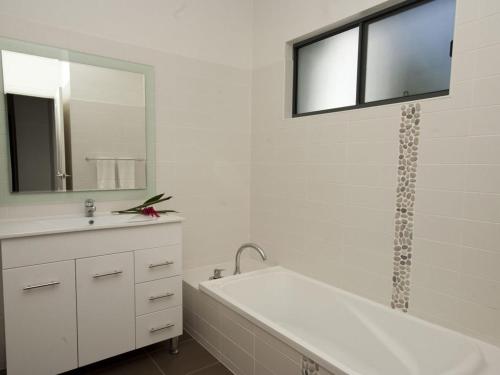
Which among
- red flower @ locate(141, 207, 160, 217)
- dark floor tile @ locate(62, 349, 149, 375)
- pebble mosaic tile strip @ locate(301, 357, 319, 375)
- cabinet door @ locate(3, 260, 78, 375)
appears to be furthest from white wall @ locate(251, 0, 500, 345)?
cabinet door @ locate(3, 260, 78, 375)

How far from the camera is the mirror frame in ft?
6.02

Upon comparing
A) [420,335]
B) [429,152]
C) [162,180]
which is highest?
[429,152]

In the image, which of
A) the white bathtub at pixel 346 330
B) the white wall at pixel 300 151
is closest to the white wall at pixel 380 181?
the white wall at pixel 300 151

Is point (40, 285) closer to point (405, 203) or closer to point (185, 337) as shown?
point (185, 337)

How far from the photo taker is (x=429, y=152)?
1.64 meters

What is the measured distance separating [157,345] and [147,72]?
6.18 feet

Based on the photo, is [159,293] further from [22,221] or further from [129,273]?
[22,221]

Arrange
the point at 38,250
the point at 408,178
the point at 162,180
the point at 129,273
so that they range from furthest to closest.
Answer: the point at 162,180 < the point at 129,273 < the point at 408,178 < the point at 38,250

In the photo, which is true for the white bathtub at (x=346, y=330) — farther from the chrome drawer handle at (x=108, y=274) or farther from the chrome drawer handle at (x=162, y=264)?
the chrome drawer handle at (x=108, y=274)

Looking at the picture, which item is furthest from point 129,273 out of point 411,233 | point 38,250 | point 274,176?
point 411,233

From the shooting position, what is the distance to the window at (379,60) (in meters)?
1.73

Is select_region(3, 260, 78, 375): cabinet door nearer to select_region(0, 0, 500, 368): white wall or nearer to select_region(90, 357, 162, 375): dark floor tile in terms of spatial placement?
select_region(90, 357, 162, 375): dark floor tile

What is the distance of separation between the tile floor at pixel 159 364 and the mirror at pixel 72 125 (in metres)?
1.08

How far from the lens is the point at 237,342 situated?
6.00 feet
